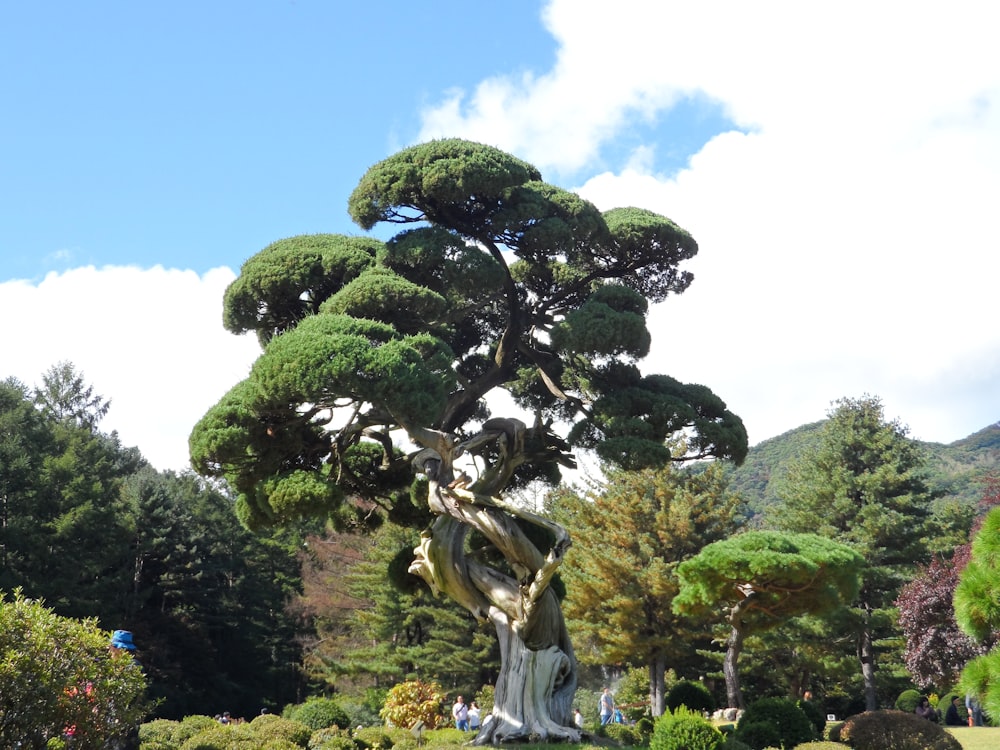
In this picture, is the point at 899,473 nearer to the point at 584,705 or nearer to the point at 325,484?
the point at 584,705

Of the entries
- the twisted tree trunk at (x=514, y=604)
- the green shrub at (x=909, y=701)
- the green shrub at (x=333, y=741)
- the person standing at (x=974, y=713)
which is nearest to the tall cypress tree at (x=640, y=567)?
the green shrub at (x=909, y=701)

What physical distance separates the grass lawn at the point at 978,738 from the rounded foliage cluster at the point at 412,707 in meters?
10.4

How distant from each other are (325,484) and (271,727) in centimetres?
407

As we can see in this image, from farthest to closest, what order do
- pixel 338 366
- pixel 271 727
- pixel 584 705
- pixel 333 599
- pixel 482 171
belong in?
pixel 333 599
pixel 584 705
pixel 482 171
pixel 271 727
pixel 338 366

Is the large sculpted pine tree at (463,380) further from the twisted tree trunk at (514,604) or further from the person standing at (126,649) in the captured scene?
the person standing at (126,649)

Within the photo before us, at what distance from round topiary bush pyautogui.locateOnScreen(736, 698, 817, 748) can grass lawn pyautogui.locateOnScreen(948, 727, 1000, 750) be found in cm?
224

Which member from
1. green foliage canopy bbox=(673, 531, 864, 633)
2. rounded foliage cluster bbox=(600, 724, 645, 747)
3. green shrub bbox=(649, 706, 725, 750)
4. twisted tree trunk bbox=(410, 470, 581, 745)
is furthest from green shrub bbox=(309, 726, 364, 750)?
green foliage canopy bbox=(673, 531, 864, 633)

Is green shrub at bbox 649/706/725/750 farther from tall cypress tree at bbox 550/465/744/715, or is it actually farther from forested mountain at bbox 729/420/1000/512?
forested mountain at bbox 729/420/1000/512

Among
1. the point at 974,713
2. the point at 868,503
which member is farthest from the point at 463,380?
the point at 868,503

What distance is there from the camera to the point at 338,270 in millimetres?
16500

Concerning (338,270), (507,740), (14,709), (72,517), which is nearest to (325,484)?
(338,270)

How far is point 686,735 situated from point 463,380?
8129 millimetres

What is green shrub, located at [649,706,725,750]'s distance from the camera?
12.1 m

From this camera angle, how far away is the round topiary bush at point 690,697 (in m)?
19.9
